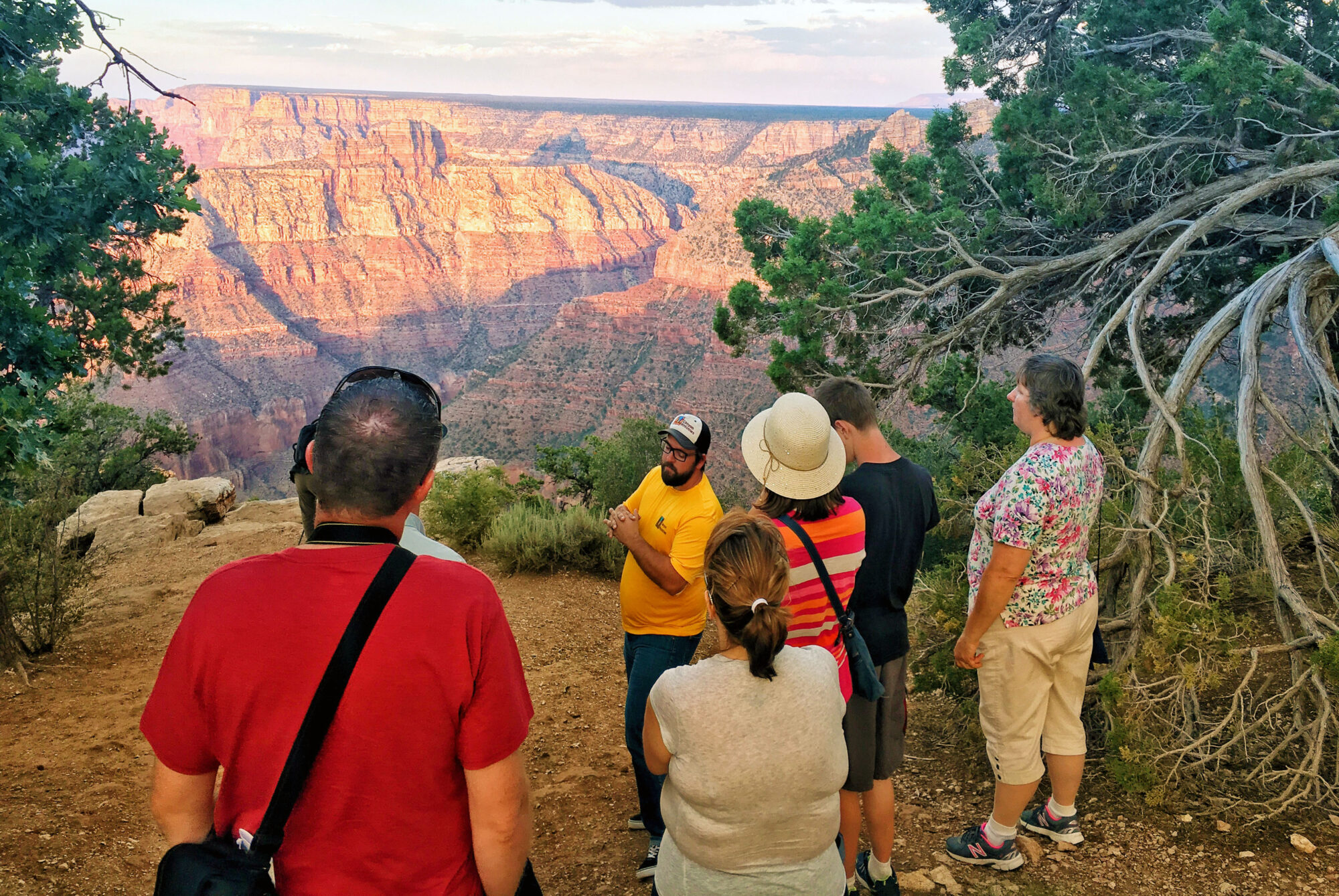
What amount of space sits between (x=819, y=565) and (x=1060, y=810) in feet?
5.68

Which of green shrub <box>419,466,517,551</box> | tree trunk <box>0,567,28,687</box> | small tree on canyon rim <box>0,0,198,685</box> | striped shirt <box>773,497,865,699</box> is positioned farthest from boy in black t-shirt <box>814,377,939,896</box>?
green shrub <box>419,466,517,551</box>

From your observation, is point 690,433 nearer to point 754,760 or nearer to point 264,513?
point 754,760

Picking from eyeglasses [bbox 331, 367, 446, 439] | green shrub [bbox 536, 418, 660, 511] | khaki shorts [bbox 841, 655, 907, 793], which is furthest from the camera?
green shrub [bbox 536, 418, 660, 511]

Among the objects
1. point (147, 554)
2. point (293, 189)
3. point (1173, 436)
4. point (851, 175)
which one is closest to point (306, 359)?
point (293, 189)

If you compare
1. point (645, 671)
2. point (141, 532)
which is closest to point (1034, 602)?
point (645, 671)

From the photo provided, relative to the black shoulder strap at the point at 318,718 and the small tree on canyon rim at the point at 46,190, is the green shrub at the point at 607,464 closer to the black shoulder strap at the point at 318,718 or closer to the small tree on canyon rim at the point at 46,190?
the small tree on canyon rim at the point at 46,190

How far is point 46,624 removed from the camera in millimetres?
5848

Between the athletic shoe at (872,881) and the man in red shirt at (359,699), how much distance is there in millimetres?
1876

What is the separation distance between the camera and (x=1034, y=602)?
9.77 feet

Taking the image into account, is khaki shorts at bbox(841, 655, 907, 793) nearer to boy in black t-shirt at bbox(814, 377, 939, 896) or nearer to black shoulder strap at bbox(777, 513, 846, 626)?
boy in black t-shirt at bbox(814, 377, 939, 896)

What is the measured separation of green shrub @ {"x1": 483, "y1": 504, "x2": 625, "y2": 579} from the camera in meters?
7.78

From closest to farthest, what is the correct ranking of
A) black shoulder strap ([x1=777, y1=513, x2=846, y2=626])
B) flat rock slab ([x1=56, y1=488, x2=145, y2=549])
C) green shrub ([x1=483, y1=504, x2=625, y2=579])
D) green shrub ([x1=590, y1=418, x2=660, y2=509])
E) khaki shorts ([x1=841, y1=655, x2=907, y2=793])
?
1. black shoulder strap ([x1=777, y1=513, x2=846, y2=626])
2. khaki shorts ([x1=841, y1=655, x2=907, y2=793])
3. green shrub ([x1=483, y1=504, x2=625, y2=579])
4. flat rock slab ([x1=56, y1=488, x2=145, y2=549])
5. green shrub ([x1=590, y1=418, x2=660, y2=509])

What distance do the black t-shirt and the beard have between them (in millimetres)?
544

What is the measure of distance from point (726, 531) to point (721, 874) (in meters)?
0.74
